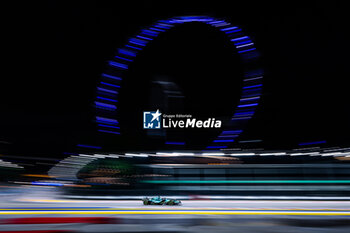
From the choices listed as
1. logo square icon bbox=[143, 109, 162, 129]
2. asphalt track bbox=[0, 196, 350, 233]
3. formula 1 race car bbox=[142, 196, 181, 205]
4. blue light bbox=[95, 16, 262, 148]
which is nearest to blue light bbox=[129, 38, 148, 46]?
blue light bbox=[95, 16, 262, 148]

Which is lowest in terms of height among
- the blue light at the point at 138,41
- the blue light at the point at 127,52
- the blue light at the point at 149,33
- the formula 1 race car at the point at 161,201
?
the formula 1 race car at the point at 161,201

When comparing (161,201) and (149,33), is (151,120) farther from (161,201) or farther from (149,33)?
(161,201)

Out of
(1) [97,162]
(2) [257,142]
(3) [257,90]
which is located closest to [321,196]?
(3) [257,90]

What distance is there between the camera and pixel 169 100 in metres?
47.0

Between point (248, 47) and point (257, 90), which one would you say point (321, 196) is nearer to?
point (257, 90)

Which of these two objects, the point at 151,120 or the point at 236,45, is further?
the point at 151,120

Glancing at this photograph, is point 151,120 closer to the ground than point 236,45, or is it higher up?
closer to the ground

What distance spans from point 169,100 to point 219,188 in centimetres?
1964

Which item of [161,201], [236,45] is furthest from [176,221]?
[236,45]

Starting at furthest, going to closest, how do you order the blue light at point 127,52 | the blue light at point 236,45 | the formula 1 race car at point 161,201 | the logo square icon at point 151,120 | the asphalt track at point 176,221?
the logo square icon at point 151,120, the blue light at point 127,52, the blue light at point 236,45, the formula 1 race car at point 161,201, the asphalt track at point 176,221

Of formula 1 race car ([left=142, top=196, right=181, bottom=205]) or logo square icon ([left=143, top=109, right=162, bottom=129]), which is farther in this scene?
logo square icon ([left=143, top=109, right=162, bottom=129])

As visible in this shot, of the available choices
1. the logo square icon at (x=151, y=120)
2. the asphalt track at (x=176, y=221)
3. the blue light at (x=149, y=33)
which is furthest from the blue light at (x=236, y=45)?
the asphalt track at (x=176, y=221)

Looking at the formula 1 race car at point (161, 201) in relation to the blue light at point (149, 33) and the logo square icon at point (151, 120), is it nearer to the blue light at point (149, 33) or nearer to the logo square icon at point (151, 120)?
the blue light at point (149, 33)

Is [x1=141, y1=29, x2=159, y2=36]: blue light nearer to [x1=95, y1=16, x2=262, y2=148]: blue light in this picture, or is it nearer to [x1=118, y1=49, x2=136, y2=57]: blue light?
[x1=95, y1=16, x2=262, y2=148]: blue light
